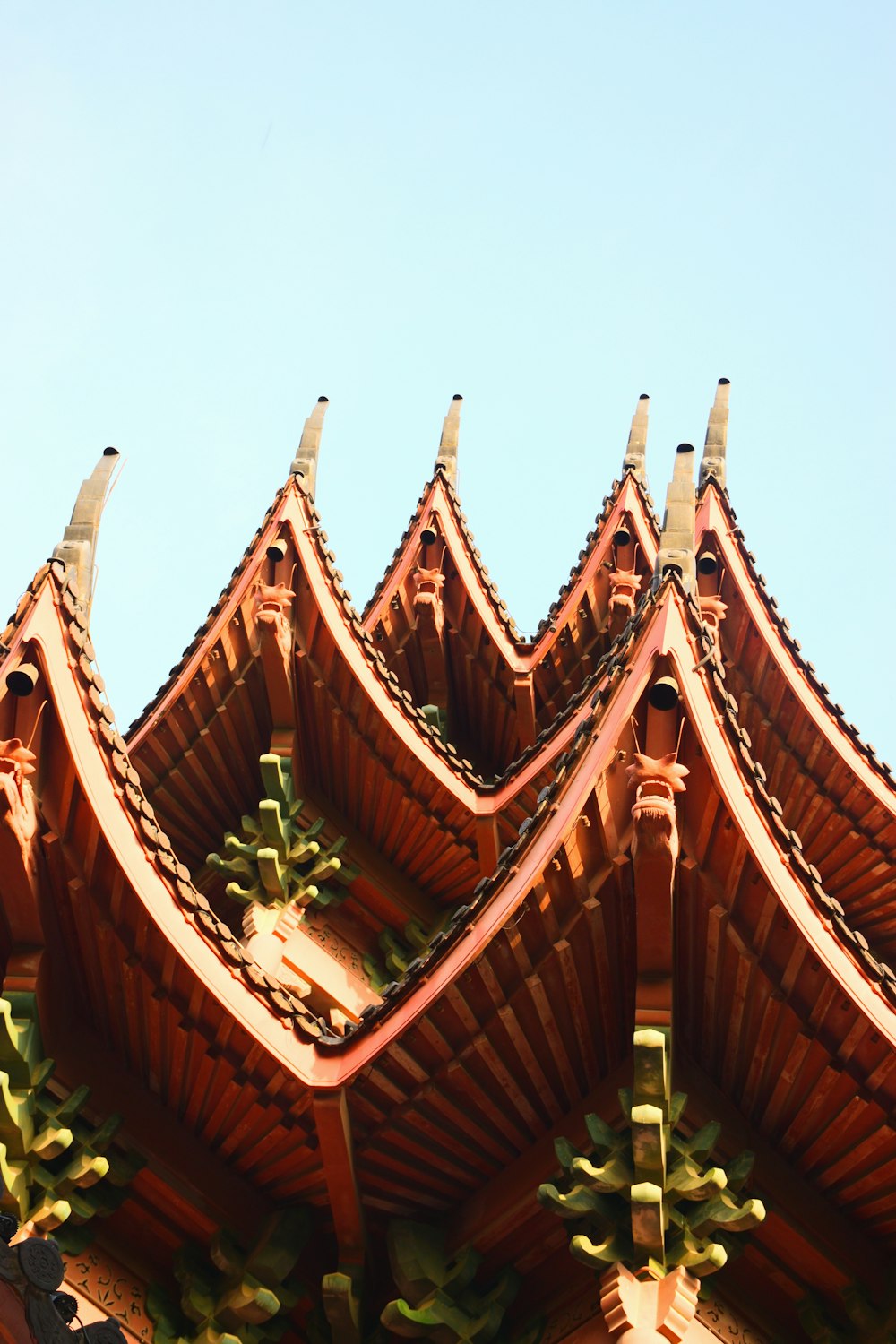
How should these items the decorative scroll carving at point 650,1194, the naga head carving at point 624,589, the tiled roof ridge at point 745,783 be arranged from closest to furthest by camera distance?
the decorative scroll carving at point 650,1194, the tiled roof ridge at point 745,783, the naga head carving at point 624,589

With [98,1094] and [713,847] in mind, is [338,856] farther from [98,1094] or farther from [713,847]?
[713,847]

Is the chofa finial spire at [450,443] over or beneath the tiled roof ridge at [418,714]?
over

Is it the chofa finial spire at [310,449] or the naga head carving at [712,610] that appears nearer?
the naga head carving at [712,610]

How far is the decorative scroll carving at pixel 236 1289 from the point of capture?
27.2 feet

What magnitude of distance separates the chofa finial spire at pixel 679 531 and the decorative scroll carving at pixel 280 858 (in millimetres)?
4464

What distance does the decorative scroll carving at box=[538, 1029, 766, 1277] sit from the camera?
7395mm

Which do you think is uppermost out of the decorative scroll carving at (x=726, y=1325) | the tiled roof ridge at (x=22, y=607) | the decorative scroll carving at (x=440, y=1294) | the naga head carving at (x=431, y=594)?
the naga head carving at (x=431, y=594)

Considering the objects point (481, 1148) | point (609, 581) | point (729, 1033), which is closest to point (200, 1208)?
point (481, 1148)

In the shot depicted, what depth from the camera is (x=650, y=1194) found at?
739 cm

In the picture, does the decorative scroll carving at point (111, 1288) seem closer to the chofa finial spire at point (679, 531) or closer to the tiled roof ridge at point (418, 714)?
the chofa finial spire at point (679, 531)

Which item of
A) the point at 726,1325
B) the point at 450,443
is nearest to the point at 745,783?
the point at 726,1325

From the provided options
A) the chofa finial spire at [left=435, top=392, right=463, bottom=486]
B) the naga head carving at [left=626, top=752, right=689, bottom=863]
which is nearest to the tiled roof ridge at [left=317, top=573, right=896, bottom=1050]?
the naga head carving at [left=626, top=752, right=689, bottom=863]

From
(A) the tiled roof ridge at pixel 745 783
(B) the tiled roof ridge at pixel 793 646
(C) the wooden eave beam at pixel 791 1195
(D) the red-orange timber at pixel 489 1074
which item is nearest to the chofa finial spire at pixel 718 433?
(B) the tiled roof ridge at pixel 793 646

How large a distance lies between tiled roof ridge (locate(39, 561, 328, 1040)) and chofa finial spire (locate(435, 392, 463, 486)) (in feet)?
28.4
